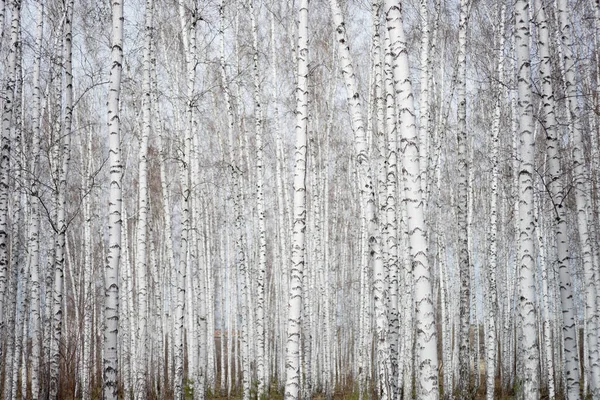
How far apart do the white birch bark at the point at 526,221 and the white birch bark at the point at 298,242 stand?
2.37m

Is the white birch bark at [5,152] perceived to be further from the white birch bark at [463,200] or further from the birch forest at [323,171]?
the white birch bark at [463,200]

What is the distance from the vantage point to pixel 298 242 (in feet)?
17.3

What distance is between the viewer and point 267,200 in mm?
23125

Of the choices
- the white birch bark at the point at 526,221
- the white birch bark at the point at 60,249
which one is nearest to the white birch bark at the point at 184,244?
the white birch bark at the point at 60,249

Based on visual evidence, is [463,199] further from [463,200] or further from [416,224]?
[416,224]

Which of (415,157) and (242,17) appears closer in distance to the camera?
(415,157)

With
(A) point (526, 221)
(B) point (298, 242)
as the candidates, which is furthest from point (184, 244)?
(A) point (526, 221)

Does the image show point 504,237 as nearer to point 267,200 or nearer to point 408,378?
point 408,378

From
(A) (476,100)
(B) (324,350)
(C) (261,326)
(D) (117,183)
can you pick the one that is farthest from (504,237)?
(D) (117,183)

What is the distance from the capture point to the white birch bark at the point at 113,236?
227 inches

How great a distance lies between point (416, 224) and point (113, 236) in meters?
3.55

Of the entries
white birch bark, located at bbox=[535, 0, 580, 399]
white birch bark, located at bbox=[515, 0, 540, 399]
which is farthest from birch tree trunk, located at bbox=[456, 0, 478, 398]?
white birch bark, located at bbox=[515, 0, 540, 399]

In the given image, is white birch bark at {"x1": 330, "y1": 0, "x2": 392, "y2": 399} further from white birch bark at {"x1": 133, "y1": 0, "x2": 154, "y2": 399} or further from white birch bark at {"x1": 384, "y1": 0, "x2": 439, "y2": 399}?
white birch bark at {"x1": 133, "y1": 0, "x2": 154, "y2": 399}

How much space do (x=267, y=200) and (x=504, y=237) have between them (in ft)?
34.1
